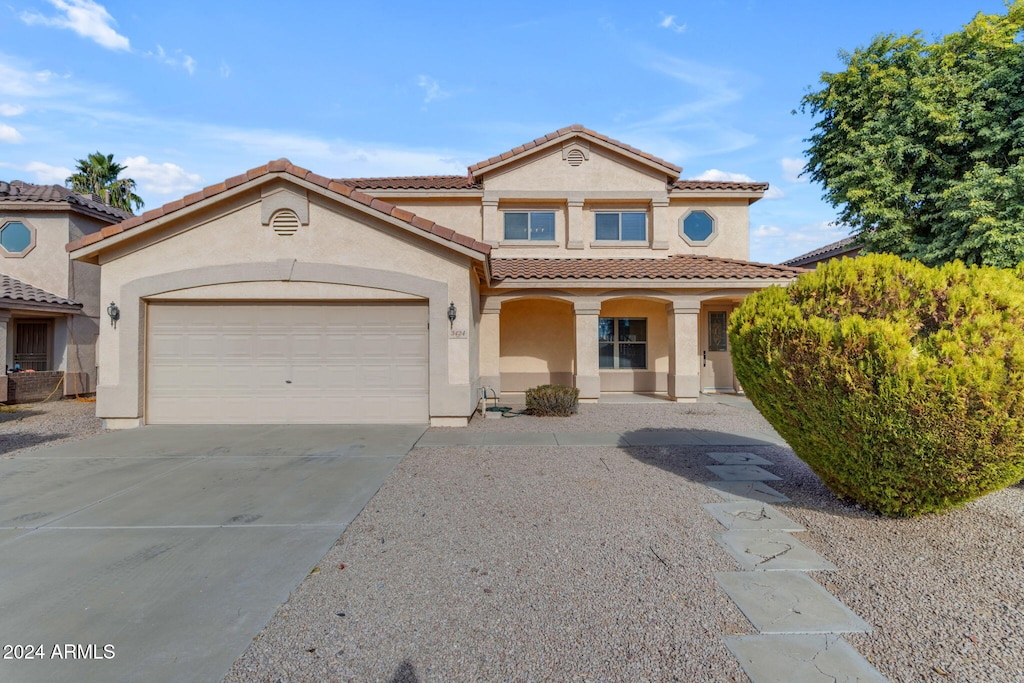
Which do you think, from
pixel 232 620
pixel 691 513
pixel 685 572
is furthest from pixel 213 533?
pixel 691 513

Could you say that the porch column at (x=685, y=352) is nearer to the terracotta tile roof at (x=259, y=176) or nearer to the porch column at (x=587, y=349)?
the porch column at (x=587, y=349)

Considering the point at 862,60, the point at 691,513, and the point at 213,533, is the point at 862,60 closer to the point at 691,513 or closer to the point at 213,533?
the point at 691,513

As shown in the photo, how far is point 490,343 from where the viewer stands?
13.7m

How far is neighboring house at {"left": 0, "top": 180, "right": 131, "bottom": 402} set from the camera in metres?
14.5

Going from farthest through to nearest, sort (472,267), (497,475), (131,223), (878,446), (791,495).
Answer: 1. (472,267)
2. (131,223)
3. (497,475)
4. (791,495)
5. (878,446)

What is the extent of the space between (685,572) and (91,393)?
19.1 metres

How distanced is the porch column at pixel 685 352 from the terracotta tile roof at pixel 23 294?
17824 millimetres

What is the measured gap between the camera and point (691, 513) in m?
4.98

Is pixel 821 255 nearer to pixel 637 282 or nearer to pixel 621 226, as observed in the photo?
pixel 621 226

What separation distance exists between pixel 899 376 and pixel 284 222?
32.8 feet

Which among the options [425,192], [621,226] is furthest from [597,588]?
[425,192]

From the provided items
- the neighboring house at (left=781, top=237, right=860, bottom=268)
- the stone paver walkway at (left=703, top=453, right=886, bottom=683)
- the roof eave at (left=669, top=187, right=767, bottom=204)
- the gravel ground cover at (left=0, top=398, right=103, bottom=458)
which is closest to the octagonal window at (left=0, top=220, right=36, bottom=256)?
the gravel ground cover at (left=0, top=398, right=103, bottom=458)

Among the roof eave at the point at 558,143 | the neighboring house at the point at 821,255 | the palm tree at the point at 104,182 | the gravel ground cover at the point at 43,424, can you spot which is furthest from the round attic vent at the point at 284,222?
the palm tree at the point at 104,182

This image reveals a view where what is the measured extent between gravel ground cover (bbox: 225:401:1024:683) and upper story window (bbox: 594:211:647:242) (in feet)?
36.3
